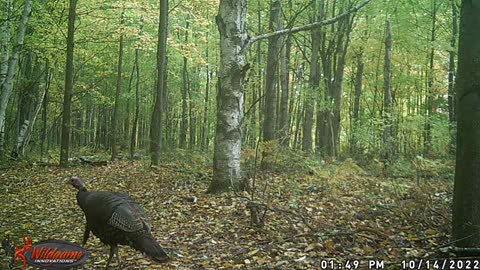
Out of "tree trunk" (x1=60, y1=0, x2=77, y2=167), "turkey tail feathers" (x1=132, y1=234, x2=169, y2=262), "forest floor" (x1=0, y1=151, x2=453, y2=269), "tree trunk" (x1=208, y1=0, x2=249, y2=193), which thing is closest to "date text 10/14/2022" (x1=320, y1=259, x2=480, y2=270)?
"forest floor" (x1=0, y1=151, x2=453, y2=269)

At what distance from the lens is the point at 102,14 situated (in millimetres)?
19469

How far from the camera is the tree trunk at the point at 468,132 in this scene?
4.16m

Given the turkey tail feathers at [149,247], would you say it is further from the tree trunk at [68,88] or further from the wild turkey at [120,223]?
the tree trunk at [68,88]

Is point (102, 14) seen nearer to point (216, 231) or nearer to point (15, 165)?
point (15, 165)

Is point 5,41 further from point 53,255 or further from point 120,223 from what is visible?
point 53,255

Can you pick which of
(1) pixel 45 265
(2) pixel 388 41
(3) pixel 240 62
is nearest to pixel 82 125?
(2) pixel 388 41

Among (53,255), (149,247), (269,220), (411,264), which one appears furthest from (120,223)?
(411,264)

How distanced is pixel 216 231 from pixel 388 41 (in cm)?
1298

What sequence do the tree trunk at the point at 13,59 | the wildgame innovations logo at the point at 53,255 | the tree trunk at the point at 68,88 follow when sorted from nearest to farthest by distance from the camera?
the wildgame innovations logo at the point at 53,255 < the tree trunk at the point at 13,59 < the tree trunk at the point at 68,88

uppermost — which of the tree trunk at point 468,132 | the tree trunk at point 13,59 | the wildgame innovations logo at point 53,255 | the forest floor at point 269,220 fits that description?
the tree trunk at point 13,59

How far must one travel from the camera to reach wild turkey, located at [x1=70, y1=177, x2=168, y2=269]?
14.1 feet

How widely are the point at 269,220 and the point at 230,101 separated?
112 inches

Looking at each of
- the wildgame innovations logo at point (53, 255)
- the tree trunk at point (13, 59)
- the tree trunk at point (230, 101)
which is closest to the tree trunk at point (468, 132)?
the wildgame innovations logo at point (53, 255)

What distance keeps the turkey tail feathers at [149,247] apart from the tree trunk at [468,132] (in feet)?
10.3
